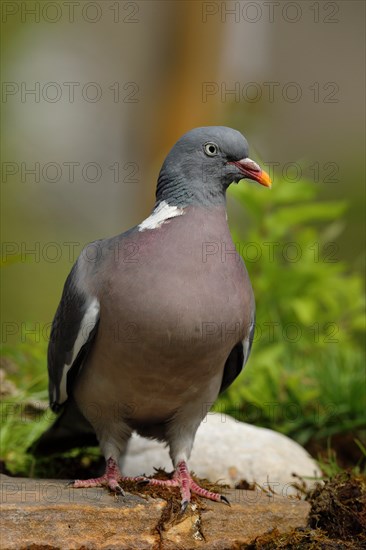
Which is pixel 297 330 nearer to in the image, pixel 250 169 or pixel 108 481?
pixel 250 169

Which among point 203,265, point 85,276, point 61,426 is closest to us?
point 203,265

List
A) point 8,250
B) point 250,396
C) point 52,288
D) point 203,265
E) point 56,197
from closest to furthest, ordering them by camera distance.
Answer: point 203,265 < point 250,396 < point 8,250 < point 52,288 < point 56,197

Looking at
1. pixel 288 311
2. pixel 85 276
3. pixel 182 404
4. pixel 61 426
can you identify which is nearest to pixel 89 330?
pixel 85 276

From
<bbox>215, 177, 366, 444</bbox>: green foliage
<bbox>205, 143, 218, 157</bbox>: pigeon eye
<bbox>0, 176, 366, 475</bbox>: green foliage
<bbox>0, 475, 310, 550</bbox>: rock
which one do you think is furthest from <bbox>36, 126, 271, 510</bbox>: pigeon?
<bbox>215, 177, 366, 444</bbox>: green foliage

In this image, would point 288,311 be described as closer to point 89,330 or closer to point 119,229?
point 89,330

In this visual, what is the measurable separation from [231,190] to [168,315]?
10.8 ft

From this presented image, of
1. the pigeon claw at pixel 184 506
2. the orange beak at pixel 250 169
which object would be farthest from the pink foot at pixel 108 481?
the orange beak at pixel 250 169

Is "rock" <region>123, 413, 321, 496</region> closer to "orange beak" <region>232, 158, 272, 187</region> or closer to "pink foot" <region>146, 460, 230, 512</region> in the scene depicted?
"pink foot" <region>146, 460, 230, 512</region>

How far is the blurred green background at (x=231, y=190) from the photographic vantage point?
589cm

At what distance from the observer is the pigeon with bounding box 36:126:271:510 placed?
3.70 meters

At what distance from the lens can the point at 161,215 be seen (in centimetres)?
394

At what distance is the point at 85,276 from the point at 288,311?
3.11 m

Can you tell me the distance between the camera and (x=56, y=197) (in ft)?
38.3

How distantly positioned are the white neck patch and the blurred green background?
2.57 feet
